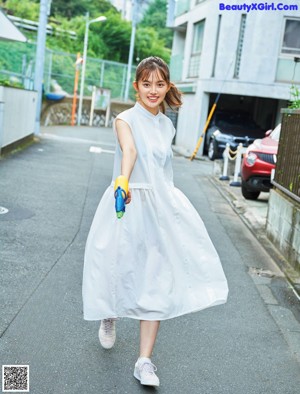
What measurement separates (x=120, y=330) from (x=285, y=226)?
358 centimetres

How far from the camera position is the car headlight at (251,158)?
11.9 m

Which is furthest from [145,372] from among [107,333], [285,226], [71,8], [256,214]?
[71,8]

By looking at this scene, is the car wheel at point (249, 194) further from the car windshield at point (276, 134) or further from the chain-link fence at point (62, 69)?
the chain-link fence at point (62, 69)

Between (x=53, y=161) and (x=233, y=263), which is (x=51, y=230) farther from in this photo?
(x=53, y=161)

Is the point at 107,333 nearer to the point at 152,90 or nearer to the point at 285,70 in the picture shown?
the point at 152,90

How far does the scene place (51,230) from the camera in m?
7.69

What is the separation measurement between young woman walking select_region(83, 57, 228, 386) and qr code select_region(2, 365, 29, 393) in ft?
1.57

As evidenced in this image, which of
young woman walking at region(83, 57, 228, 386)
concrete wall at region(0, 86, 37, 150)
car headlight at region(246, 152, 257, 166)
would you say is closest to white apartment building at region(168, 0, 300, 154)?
concrete wall at region(0, 86, 37, 150)

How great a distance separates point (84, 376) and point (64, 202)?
626 centimetres

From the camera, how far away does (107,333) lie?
4047 millimetres

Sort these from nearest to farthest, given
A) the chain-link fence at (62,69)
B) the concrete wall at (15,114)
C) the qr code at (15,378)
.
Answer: the qr code at (15,378) → the concrete wall at (15,114) → the chain-link fence at (62,69)

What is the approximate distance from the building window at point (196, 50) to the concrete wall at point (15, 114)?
29.7ft

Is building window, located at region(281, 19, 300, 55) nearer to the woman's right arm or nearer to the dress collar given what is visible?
the dress collar

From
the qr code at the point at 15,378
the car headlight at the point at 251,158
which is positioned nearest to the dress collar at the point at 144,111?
the qr code at the point at 15,378
